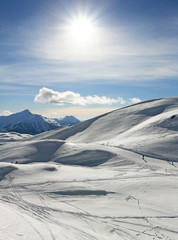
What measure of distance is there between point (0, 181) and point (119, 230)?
62.5 feet

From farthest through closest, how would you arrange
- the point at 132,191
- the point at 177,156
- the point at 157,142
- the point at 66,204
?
1. the point at 157,142
2. the point at 177,156
3. the point at 132,191
4. the point at 66,204

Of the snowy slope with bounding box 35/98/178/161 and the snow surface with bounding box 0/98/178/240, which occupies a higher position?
the snowy slope with bounding box 35/98/178/161

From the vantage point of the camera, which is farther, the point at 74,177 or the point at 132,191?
the point at 74,177

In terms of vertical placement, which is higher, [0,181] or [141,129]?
[141,129]

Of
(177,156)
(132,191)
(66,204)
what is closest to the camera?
(66,204)

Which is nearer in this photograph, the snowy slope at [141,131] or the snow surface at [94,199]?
the snow surface at [94,199]

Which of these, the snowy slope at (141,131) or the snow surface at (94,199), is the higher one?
the snowy slope at (141,131)

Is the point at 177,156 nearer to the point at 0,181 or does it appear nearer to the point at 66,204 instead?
the point at 66,204

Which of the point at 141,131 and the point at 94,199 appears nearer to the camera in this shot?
the point at 94,199

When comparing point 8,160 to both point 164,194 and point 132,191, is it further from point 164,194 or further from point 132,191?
point 164,194

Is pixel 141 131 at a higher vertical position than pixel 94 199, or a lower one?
higher

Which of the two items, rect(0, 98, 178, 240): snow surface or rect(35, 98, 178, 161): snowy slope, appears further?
rect(35, 98, 178, 161): snowy slope

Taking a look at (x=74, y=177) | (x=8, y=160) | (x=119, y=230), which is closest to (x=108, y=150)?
(x=74, y=177)

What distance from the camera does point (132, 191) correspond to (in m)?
19.2
